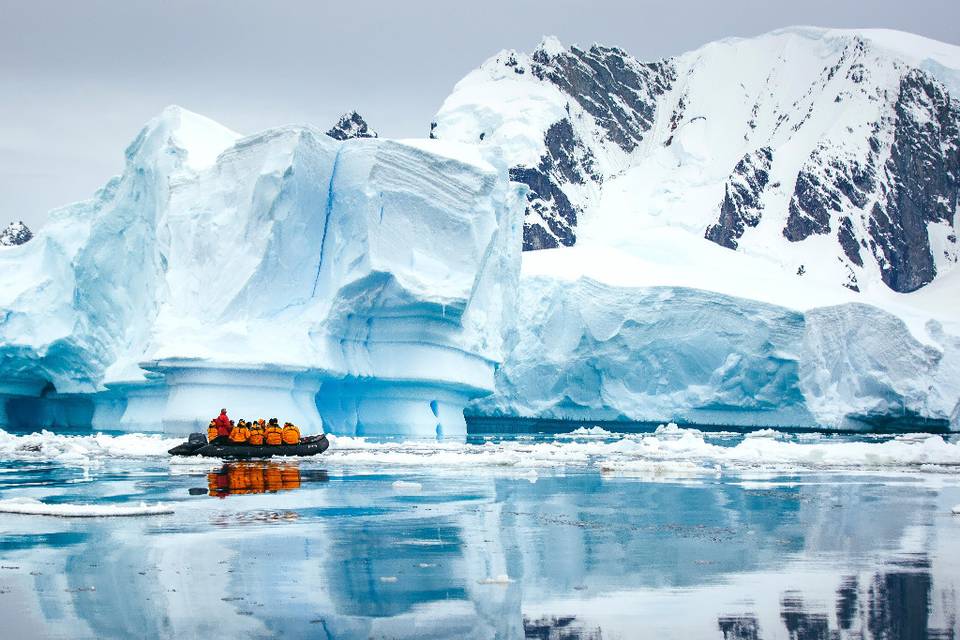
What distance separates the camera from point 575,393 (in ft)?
119

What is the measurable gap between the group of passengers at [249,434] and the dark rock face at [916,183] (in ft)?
181

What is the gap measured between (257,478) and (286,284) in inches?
441

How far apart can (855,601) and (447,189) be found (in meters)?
20.4

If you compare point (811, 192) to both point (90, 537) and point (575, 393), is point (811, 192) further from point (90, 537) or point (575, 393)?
point (90, 537)

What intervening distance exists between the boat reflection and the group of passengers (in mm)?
465

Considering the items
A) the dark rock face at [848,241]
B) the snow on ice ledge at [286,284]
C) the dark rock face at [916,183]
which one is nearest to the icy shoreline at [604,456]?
the snow on ice ledge at [286,284]

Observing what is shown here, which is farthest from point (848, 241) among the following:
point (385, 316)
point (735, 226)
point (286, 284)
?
point (286, 284)

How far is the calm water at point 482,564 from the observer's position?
5500mm

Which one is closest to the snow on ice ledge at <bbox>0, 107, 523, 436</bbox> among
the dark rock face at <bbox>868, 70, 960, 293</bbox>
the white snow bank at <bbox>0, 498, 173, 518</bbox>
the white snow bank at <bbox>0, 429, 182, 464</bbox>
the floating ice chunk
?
the white snow bank at <bbox>0, 429, 182, 464</bbox>

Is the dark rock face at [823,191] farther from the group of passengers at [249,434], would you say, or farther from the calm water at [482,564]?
the calm water at [482,564]

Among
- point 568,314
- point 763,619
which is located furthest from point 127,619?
point 568,314

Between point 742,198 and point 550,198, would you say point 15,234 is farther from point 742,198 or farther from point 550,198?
point 742,198

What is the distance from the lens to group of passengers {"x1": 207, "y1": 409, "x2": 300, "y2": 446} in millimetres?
17453

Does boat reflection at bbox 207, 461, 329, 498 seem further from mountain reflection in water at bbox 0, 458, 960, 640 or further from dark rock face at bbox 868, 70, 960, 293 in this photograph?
dark rock face at bbox 868, 70, 960, 293
